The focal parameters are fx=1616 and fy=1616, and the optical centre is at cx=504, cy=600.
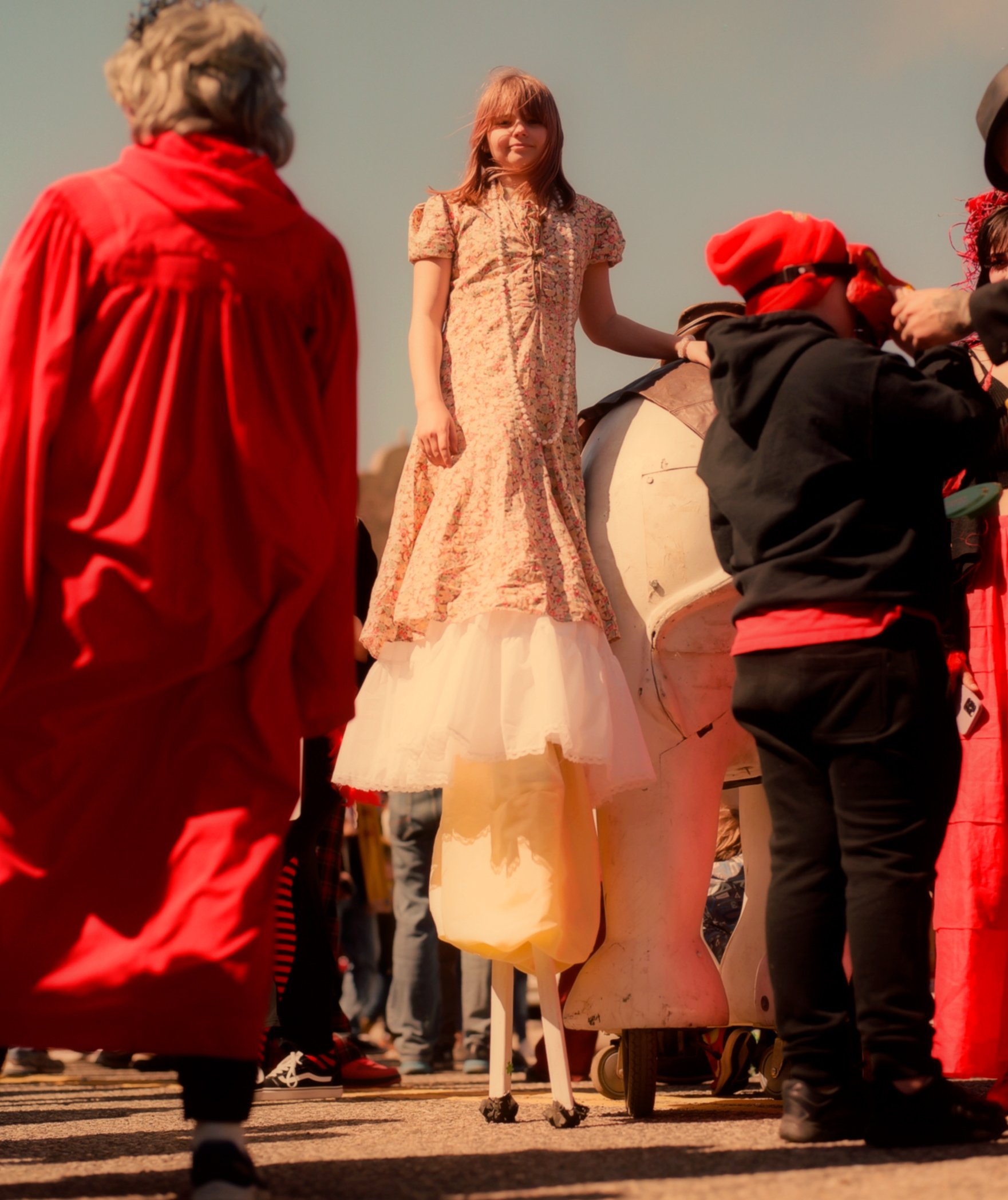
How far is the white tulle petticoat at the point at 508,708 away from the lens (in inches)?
136

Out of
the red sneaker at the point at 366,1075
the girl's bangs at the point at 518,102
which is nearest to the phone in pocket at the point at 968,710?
the girl's bangs at the point at 518,102

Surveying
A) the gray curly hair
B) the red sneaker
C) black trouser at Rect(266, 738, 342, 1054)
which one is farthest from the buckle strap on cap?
the red sneaker

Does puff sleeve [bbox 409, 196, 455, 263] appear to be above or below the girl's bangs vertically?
below

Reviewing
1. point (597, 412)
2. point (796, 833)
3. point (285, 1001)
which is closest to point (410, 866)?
point (285, 1001)

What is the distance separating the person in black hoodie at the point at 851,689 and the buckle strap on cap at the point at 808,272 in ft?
0.54

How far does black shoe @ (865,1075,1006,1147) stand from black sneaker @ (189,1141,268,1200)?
1.10 m

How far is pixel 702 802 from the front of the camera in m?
3.76

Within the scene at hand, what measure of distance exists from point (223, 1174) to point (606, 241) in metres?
2.61

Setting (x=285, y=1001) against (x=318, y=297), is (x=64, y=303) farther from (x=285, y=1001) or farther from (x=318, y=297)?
(x=285, y=1001)

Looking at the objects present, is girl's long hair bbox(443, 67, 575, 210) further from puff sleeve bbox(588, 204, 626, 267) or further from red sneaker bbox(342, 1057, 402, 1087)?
red sneaker bbox(342, 1057, 402, 1087)

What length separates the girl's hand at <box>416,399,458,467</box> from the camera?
12.4 ft

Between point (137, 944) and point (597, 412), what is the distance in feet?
7.01

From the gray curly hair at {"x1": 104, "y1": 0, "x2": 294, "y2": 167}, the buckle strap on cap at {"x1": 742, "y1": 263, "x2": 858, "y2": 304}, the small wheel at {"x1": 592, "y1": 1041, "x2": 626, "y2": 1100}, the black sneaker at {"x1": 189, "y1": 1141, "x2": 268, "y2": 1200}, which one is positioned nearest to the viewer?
the black sneaker at {"x1": 189, "y1": 1141, "x2": 268, "y2": 1200}

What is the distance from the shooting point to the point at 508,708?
348cm
